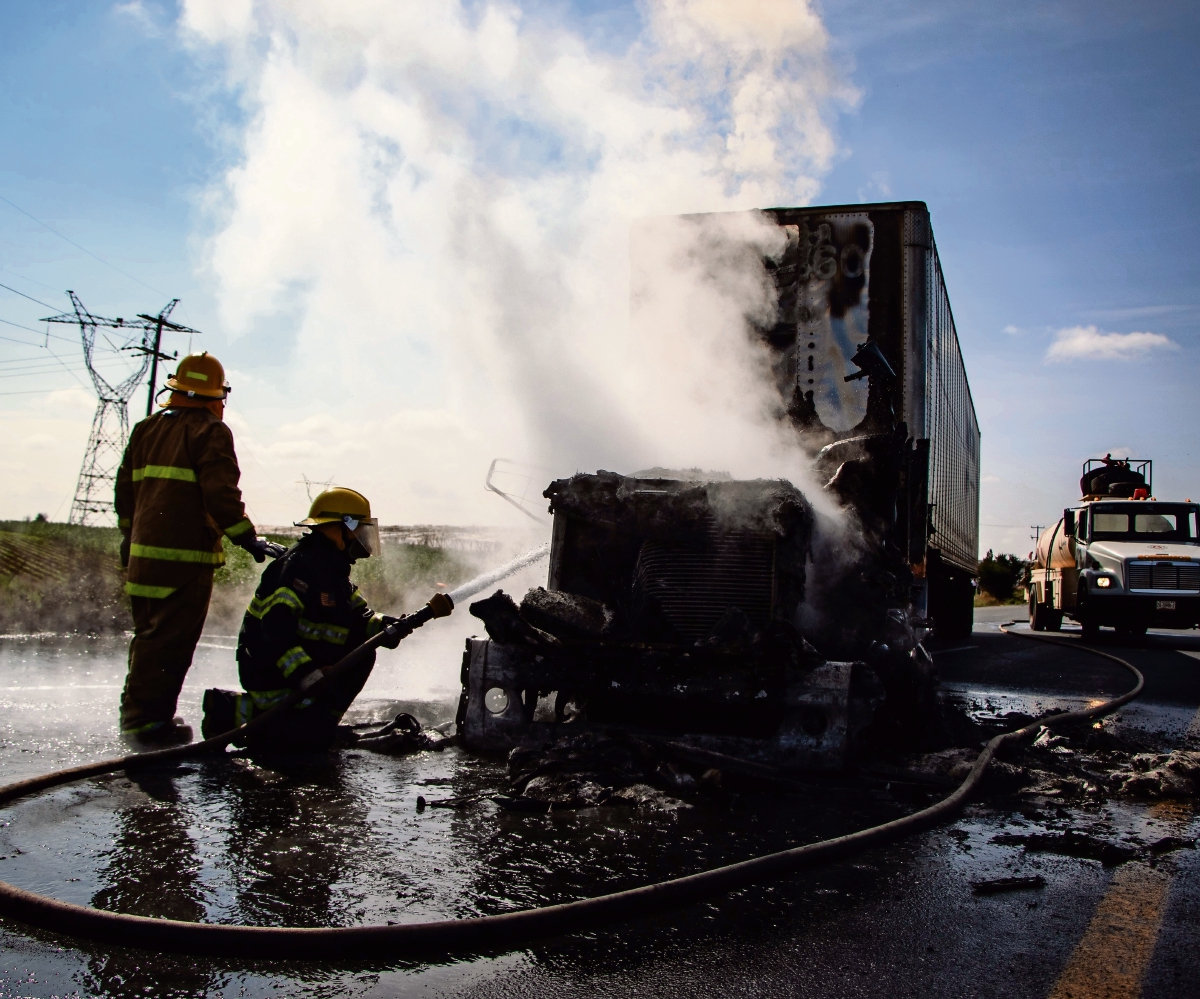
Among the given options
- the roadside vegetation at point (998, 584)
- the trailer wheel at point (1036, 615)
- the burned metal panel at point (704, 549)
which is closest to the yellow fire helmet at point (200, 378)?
the burned metal panel at point (704, 549)

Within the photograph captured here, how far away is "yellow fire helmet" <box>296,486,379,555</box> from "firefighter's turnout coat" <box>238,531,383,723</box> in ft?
0.32

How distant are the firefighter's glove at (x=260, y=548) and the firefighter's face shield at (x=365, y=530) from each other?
0.44 meters

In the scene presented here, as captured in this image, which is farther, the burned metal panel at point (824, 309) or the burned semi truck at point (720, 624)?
the burned metal panel at point (824, 309)

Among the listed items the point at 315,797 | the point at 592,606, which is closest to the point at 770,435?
the point at 592,606

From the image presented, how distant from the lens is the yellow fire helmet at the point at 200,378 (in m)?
5.44

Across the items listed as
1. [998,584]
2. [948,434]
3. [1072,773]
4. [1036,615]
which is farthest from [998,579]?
[1072,773]

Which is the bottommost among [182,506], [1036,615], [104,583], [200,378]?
[1036,615]

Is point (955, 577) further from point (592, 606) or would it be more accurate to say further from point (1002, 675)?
point (592, 606)

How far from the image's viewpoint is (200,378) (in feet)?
18.0

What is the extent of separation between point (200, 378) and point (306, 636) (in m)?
1.80

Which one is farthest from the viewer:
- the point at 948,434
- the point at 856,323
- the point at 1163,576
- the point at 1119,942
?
the point at 1163,576

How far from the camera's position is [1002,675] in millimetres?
9625

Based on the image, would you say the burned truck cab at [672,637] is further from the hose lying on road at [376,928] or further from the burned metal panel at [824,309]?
the burned metal panel at [824,309]

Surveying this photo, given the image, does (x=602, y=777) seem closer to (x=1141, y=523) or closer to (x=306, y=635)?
(x=306, y=635)
